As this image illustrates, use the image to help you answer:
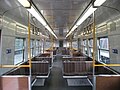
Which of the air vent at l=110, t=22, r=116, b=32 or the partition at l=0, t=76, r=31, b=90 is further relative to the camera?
the air vent at l=110, t=22, r=116, b=32

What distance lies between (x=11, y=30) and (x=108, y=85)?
120 inches

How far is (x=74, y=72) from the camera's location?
5629 millimetres

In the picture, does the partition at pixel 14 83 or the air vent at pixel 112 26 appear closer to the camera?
the partition at pixel 14 83

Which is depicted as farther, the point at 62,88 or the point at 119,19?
the point at 62,88

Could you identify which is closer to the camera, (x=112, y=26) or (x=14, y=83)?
(x=14, y=83)

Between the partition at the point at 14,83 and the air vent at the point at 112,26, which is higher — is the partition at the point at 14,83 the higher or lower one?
the lower one

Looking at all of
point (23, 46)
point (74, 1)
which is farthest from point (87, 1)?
point (23, 46)

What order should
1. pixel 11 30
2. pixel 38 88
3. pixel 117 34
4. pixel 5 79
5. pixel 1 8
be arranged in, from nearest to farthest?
pixel 1 8 → pixel 5 79 → pixel 117 34 → pixel 11 30 → pixel 38 88

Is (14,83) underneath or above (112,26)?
underneath

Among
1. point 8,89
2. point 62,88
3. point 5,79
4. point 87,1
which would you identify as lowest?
point 62,88

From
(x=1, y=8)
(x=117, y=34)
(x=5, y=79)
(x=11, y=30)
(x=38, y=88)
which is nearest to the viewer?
(x=1, y=8)

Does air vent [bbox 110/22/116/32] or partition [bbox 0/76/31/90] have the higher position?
air vent [bbox 110/22/116/32]

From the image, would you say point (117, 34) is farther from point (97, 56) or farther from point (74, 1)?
point (97, 56)

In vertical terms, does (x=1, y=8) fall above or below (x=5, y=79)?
above
